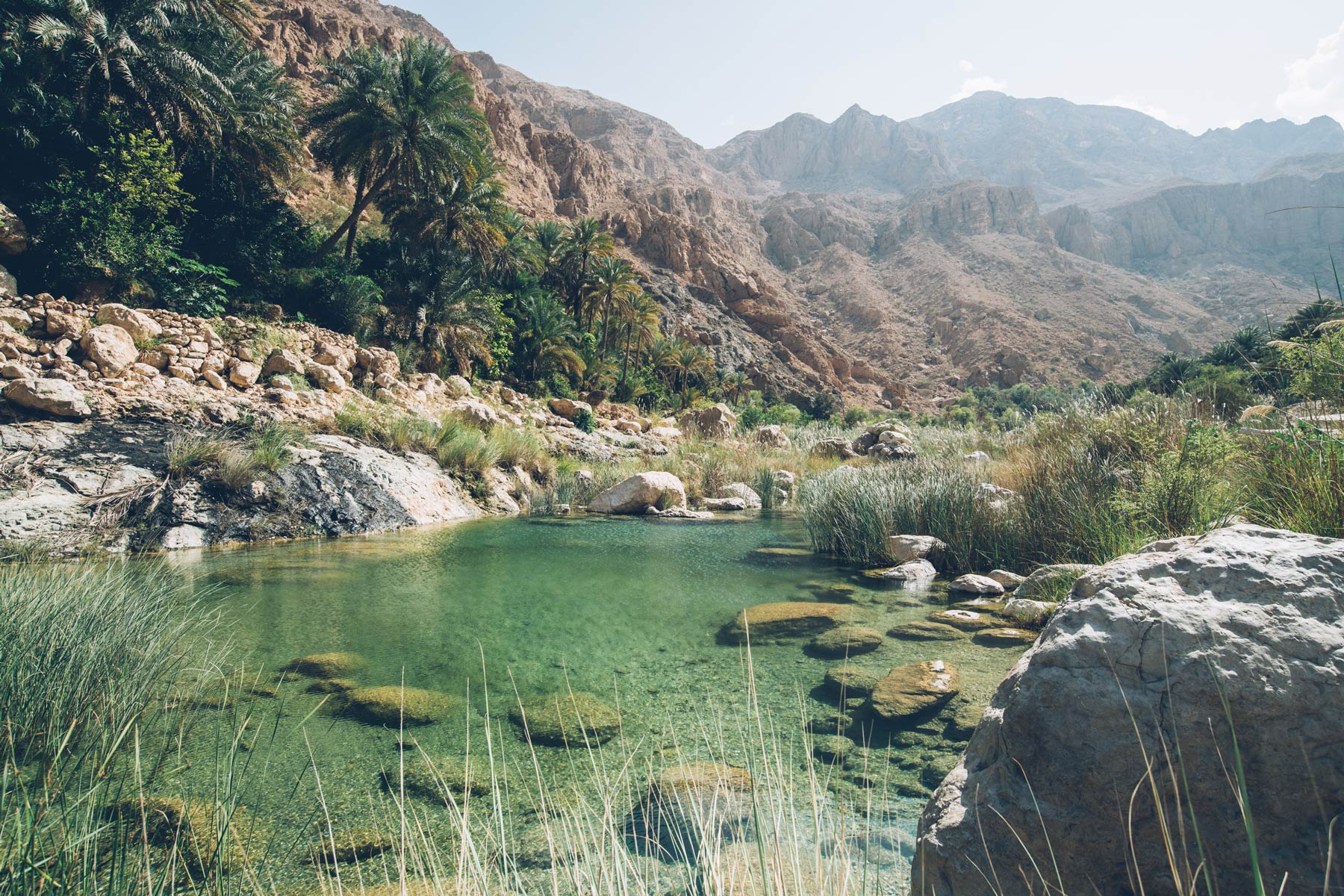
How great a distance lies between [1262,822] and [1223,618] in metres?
0.40

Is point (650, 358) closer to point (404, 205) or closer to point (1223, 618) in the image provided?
point (404, 205)

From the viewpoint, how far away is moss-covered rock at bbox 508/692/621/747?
2814 millimetres

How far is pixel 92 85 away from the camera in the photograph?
13.0 meters

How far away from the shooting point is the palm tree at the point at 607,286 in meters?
29.4

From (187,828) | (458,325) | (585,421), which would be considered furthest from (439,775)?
(458,325)

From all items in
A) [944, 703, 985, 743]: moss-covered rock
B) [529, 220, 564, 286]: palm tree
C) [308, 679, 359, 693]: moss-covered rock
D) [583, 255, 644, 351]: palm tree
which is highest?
[529, 220, 564, 286]: palm tree

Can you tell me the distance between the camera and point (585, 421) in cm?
2080

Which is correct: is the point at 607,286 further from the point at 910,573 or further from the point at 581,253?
the point at 910,573

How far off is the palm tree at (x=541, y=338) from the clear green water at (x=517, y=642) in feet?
56.3

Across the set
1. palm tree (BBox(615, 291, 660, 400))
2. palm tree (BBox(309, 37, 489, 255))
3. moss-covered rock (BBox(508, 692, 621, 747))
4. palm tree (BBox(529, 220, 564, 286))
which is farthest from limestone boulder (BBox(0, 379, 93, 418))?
palm tree (BBox(615, 291, 660, 400))

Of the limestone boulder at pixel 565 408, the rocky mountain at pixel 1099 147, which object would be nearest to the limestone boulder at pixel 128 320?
the limestone boulder at pixel 565 408

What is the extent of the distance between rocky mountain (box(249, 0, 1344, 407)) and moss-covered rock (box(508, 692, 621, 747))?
132 ft

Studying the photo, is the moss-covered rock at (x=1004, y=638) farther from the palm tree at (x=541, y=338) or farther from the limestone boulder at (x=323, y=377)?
the palm tree at (x=541, y=338)

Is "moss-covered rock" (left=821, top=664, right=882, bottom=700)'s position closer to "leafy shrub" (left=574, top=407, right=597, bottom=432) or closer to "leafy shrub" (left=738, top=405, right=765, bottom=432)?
"leafy shrub" (left=574, top=407, right=597, bottom=432)
